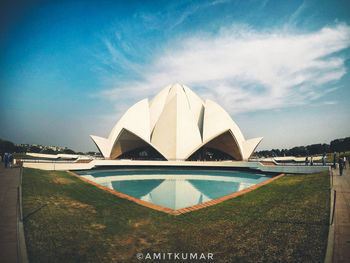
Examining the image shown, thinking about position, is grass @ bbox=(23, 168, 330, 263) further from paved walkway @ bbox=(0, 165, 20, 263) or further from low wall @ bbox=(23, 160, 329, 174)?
low wall @ bbox=(23, 160, 329, 174)

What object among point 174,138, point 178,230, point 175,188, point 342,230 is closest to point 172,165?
point 174,138

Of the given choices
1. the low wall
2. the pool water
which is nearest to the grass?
the pool water

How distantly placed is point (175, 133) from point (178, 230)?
57.5 ft

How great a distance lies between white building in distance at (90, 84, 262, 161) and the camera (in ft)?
68.9

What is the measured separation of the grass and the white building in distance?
15.2m

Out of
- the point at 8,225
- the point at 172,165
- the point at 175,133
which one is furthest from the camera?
the point at 175,133

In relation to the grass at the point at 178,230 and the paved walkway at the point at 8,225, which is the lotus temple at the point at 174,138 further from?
the grass at the point at 178,230

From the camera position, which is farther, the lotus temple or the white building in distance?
the white building in distance

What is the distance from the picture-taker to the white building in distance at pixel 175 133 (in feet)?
68.9

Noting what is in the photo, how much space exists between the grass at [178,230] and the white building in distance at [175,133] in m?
15.2

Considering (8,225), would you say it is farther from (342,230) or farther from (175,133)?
(175,133)

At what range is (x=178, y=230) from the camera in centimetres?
379

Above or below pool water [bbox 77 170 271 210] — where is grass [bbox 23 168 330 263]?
above

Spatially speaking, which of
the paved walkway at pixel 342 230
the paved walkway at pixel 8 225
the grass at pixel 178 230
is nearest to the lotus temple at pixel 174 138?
the paved walkway at pixel 8 225
